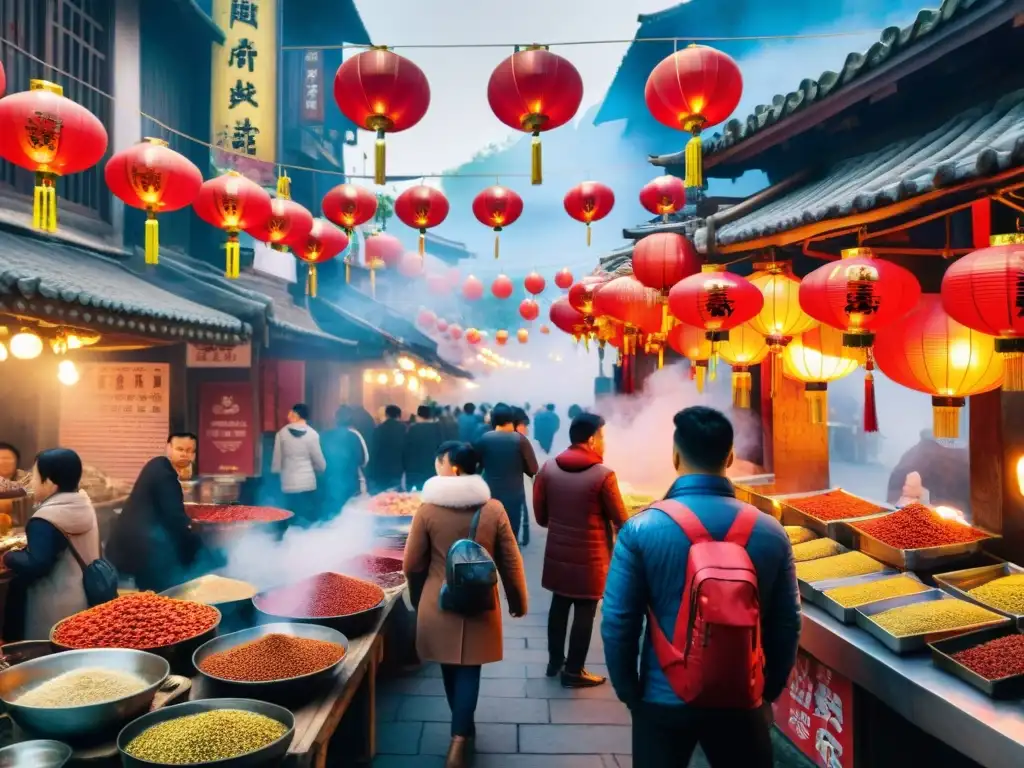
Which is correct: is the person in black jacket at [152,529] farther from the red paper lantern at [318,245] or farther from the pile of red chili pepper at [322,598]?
the red paper lantern at [318,245]

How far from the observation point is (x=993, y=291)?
3.64 m

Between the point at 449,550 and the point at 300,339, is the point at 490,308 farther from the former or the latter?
the point at 449,550

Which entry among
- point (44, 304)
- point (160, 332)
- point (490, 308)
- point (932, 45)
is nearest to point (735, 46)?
point (932, 45)

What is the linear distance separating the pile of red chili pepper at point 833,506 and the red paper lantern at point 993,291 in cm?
290

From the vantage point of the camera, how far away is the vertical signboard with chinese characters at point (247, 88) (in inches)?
531

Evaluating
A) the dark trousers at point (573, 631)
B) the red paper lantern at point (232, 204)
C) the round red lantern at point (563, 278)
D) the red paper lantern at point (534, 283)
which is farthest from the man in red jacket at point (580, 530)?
the red paper lantern at point (534, 283)

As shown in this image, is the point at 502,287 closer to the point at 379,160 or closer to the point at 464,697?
the point at 379,160

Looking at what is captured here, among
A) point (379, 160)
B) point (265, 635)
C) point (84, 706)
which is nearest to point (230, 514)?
point (265, 635)

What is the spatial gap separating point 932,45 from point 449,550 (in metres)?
5.35

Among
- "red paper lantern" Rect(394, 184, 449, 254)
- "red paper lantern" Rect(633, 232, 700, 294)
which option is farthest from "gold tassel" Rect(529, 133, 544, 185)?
"red paper lantern" Rect(394, 184, 449, 254)

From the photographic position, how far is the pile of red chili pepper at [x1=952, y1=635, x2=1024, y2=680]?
151 inches

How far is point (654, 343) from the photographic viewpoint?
36.5ft

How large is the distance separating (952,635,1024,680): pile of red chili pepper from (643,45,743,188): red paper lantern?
12.7ft

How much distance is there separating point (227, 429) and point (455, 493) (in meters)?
7.66
